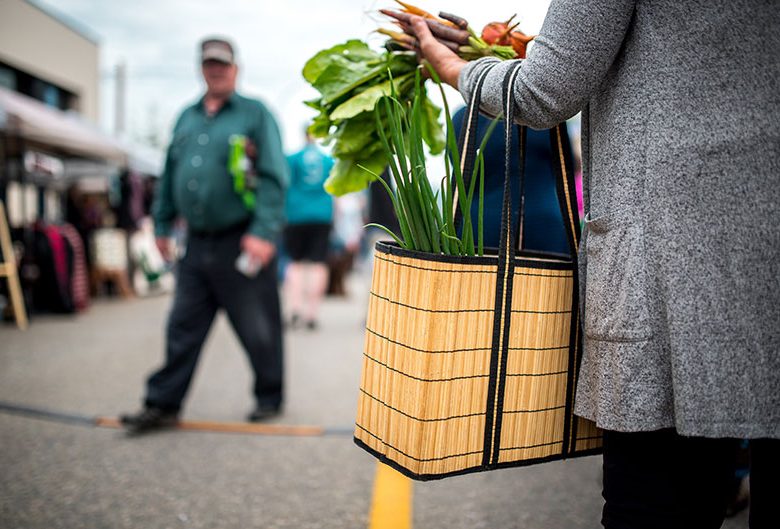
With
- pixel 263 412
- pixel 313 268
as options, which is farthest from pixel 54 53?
pixel 263 412

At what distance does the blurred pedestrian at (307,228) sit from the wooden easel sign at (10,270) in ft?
9.63

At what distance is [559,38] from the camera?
4.44ft

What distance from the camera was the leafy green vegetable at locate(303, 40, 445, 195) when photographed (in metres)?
1.83

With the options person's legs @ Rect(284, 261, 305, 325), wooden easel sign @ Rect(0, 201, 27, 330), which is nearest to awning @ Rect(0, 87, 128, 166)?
wooden easel sign @ Rect(0, 201, 27, 330)

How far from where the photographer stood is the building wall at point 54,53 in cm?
1728

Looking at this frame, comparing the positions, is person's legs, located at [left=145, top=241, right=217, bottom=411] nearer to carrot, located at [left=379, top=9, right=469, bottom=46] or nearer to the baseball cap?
the baseball cap

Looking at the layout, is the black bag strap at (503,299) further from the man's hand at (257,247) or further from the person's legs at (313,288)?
the person's legs at (313,288)

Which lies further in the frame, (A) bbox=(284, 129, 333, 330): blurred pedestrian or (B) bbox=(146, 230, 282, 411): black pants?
(A) bbox=(284, 129, 333, 330): blurred pedestrian

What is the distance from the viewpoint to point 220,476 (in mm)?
3184

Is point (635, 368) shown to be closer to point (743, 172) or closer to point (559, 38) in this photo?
point (743, 172)

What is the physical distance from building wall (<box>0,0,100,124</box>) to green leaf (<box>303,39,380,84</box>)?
48.3 feet

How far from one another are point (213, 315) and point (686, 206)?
126 inches

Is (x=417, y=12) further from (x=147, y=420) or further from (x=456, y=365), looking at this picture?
(x=147, y=420)

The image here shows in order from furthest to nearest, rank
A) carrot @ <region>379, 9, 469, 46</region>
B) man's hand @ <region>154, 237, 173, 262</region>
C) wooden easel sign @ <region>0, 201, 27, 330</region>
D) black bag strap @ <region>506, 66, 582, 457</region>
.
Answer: wooden easel sign @ <region>0, 201, 27, 330</region> < man's hand @ <region>154, 237, 173, 262</region> < carrot @ <region>379, 9, 469, 46</region> < black bag strap @ <region>506, 66, 582, 457</region>
